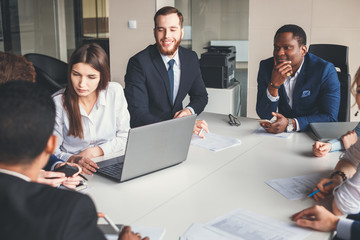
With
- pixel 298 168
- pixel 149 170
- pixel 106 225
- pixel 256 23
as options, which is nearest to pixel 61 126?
pixel 149 170

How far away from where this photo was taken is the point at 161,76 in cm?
291

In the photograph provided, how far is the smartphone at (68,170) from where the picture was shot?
1.79m

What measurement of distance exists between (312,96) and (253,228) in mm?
1637

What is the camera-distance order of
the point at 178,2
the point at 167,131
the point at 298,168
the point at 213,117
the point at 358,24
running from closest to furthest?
the point at 167,131
the point at 298,168
the point at 213,117
the point at 358,24
the point at 178,2

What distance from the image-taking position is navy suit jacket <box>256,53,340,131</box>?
274 cm

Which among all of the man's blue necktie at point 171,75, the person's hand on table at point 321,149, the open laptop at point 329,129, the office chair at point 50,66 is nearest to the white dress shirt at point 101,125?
the man's blue necktie at point 171,75

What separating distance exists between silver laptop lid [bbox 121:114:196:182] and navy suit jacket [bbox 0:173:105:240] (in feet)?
2.57

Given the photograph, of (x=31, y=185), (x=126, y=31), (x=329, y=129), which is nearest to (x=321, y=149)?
(x=329, y=129)

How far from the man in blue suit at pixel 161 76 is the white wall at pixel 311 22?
1.86 metres

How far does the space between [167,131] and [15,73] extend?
72 centimetres

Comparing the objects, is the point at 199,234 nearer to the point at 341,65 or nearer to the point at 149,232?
the point at 149,232

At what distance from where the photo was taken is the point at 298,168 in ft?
6.59

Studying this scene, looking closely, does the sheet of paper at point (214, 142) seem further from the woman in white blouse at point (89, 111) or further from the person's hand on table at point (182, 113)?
the woman in white blouse at point (89, 111)

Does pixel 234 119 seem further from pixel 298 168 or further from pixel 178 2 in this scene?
pixel 178 2
